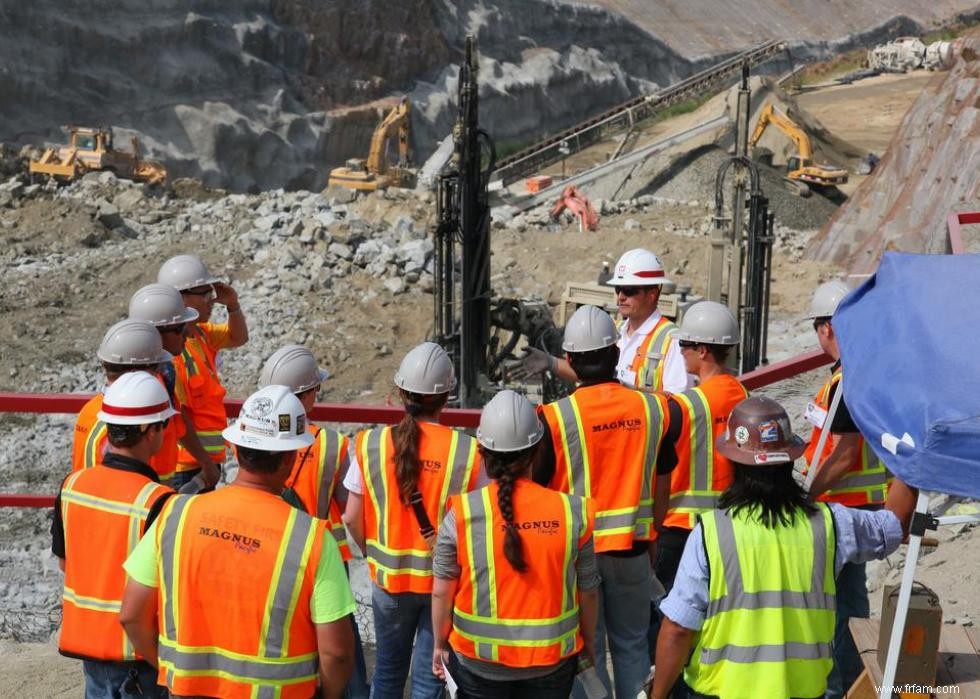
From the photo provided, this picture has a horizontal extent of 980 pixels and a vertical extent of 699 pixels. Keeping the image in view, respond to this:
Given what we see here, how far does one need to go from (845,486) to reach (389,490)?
5.81 feet

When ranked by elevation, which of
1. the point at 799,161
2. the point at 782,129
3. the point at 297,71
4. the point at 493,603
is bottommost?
the point at 493,603

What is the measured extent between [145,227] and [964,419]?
20.8 meters

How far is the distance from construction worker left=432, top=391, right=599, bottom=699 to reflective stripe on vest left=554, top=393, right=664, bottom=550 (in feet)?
1.64

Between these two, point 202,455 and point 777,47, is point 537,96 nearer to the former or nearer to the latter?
point 777,47

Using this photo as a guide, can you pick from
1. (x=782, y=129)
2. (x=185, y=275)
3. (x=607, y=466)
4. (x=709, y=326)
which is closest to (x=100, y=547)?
(x=607, y=466)

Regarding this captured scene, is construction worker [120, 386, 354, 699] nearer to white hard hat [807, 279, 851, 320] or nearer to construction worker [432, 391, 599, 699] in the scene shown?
construction worker [432, 391, 599, 699]

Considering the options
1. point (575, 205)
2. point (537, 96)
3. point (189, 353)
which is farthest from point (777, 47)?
point (189, 353)

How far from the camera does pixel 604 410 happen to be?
409cm

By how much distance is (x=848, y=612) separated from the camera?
4.34 m

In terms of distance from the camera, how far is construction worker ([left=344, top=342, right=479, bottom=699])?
13.0ft

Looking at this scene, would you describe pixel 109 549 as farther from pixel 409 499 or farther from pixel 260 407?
pixel 409 499

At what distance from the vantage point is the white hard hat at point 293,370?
4.40 meters

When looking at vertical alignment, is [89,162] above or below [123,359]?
above

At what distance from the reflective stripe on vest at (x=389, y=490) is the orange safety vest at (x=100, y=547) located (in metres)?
0.77
